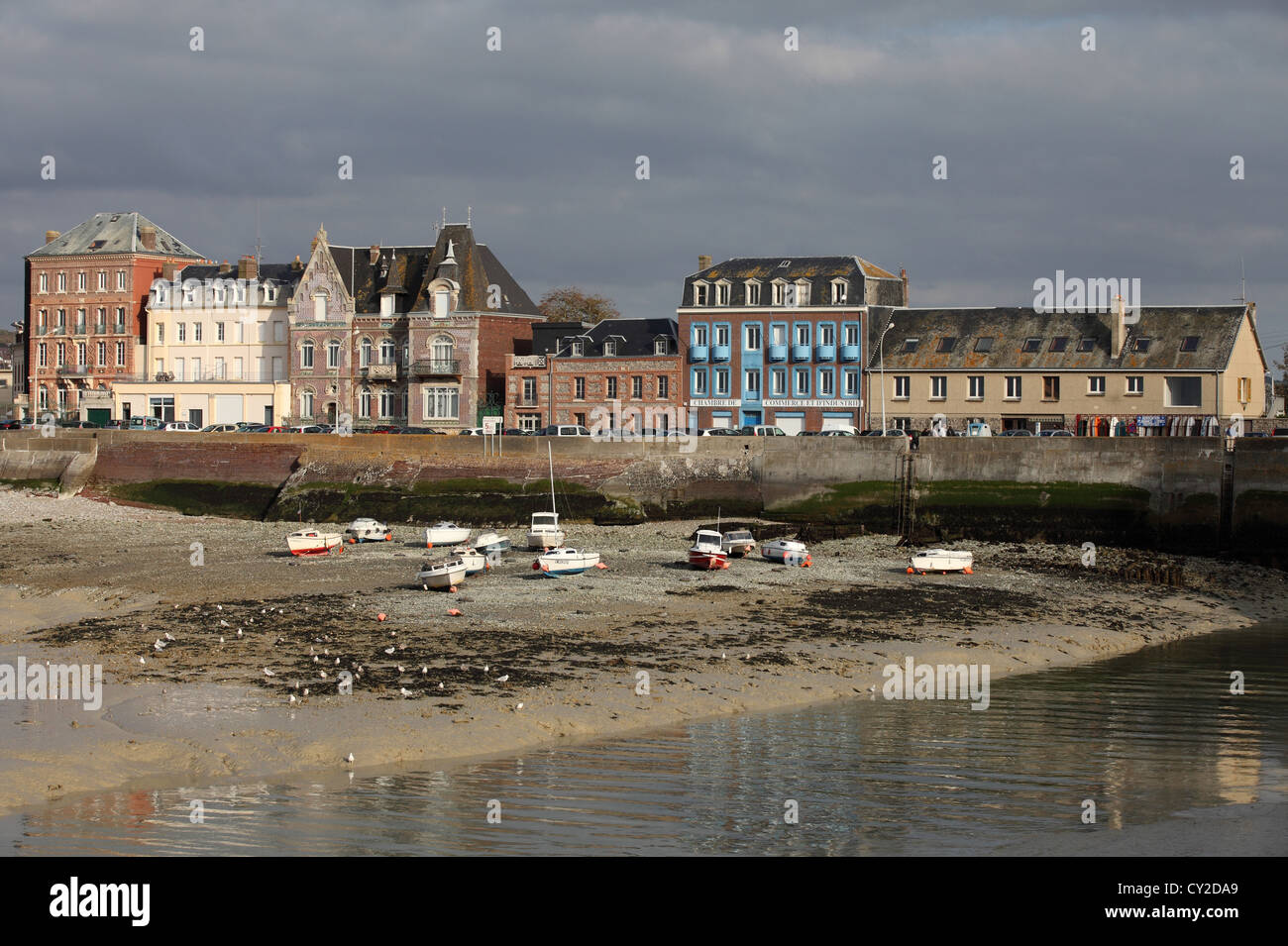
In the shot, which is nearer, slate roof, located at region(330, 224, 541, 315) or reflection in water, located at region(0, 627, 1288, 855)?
reflection in water, located at region(0, 627, 1288, 855)

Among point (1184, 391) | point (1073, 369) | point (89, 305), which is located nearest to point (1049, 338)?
point (1073, 369)

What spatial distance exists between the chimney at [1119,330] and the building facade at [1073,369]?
0.05m

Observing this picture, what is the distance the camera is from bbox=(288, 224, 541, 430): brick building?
84812 millimetres

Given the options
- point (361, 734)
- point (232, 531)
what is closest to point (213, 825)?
point (361, 734)

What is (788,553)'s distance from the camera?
158 feet

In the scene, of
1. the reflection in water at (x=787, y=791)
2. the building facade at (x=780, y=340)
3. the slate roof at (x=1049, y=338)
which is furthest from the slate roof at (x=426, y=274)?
the reflection in water at (x=787, y=791)

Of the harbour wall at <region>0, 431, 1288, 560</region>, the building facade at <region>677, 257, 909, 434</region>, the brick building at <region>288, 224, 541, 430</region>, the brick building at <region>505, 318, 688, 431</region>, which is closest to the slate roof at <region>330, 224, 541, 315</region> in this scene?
the brick building at <region>288, 224, 541, 430</region>

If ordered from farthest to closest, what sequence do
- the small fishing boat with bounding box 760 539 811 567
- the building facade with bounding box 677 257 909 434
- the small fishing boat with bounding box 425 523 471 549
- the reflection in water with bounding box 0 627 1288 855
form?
the building facade with bounding box 677 257 909 434 → the small fishing boat with bounding box 425 523 471 549 → the small fishing boat with bounding box 760 539 811 567 → the reflection in water with bounding box 0 627 1288 855

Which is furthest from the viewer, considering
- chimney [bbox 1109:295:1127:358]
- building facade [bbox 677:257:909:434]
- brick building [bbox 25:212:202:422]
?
brick building [bbox 25:212:202:422]

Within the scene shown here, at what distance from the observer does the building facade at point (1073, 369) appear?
67562 mm

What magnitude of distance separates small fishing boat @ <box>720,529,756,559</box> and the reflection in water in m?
21.8

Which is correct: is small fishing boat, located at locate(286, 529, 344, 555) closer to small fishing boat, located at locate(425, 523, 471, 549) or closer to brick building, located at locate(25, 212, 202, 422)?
small fishing boat, located at locate(425, 523, 471, 549)
